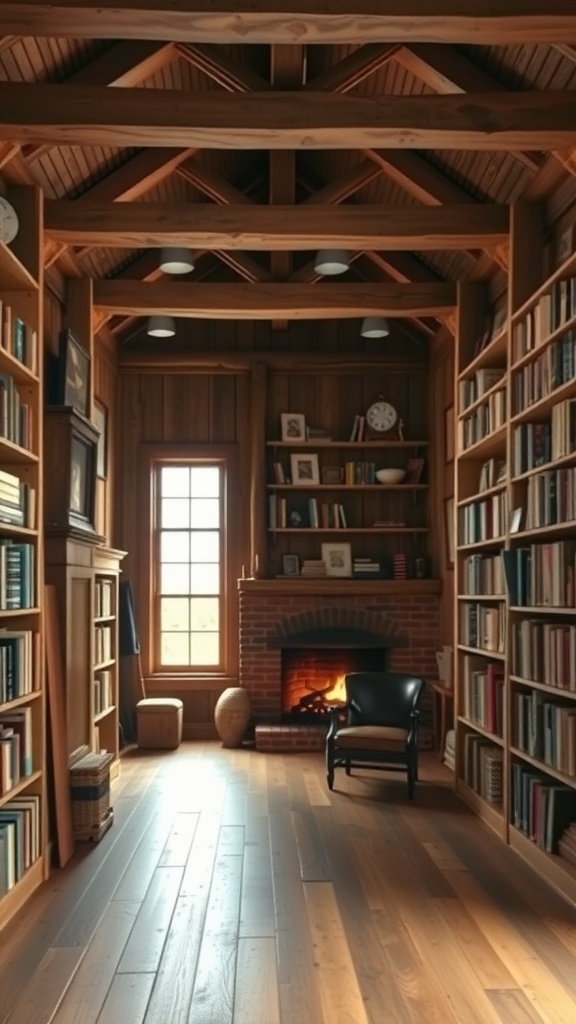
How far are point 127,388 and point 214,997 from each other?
22.3 feet

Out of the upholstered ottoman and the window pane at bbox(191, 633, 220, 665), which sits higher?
the window pane at bbox(191, 633, 220, 665)

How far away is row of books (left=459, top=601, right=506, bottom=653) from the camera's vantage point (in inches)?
234

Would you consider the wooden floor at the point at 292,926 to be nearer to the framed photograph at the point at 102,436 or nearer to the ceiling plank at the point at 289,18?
the framed photograph at the point at 102,436

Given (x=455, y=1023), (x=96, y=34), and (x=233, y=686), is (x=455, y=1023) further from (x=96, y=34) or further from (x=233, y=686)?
(x=233, y=686)

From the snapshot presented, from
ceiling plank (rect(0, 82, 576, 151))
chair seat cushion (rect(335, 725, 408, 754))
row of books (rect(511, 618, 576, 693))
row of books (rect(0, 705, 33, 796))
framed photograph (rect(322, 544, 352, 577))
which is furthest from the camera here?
framed photograph (rect(322, 544, 352, 577))

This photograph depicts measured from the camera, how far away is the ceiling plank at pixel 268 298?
725 centimetres

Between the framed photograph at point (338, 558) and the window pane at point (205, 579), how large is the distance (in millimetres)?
1101

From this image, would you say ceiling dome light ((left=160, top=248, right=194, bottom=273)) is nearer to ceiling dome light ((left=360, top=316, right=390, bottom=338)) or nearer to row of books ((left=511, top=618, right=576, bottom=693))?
ceiling dome light ((left=360, top=316, right=390, bottom=338))

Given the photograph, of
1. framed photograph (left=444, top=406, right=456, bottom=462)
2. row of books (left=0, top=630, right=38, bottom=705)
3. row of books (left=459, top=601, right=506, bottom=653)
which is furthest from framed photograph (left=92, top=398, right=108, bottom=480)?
row of books (left=0, top=630, right=38, bottom=705)

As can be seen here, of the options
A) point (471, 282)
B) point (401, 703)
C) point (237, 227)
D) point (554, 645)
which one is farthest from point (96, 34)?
point (401, 703)

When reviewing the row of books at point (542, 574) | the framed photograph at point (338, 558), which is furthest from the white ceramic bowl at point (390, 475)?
the row of books at point (542, 574)

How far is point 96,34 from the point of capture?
393 centimetres

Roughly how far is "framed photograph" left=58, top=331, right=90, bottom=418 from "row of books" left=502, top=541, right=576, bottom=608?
9.20 ft

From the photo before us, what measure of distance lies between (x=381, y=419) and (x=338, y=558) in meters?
1.39
